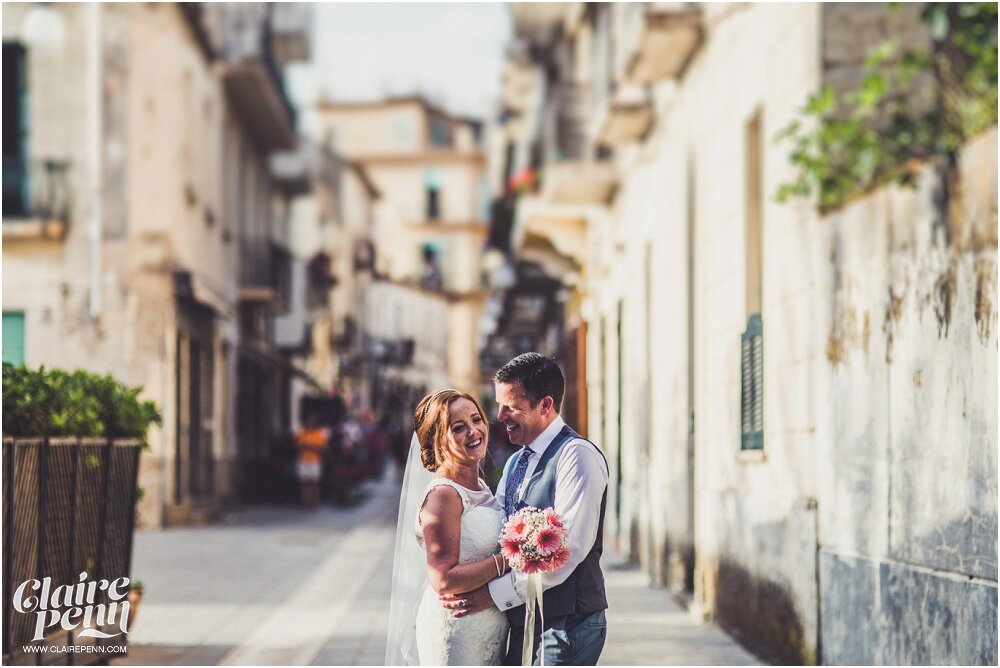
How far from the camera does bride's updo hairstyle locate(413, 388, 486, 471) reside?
15.0 feet

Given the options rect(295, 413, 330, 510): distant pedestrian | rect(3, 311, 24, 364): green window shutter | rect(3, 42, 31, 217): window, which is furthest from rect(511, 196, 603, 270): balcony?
rect(3, 311, 24, 364): green window shutter

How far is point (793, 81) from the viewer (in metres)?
9.18

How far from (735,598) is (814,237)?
2.78 metres

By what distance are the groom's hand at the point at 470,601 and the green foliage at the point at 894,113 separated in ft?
13.2

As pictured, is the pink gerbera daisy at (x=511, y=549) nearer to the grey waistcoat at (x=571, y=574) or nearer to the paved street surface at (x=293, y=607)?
the grey waistcoat at (x=571, y=574)

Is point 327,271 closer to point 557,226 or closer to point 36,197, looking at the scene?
point 557,226

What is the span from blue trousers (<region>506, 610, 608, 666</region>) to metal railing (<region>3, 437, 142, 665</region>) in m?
3.87

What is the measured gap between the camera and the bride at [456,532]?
448 cm

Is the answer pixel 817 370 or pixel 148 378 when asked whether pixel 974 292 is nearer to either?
pixel 817 370

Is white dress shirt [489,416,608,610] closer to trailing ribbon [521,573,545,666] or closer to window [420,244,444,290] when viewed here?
trailing ribbon [521,573,545,666]

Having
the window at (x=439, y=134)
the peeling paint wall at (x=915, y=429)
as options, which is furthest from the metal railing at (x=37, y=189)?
the window at (x=439, y=134)

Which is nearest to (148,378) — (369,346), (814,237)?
(814,237)

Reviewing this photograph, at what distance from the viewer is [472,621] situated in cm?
455

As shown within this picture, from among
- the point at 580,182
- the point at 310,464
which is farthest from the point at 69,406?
the point at 310,464
